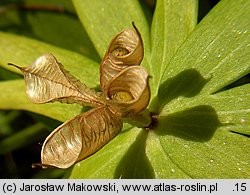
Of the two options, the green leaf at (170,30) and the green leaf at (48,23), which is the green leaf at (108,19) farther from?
the green leaf at (48,23)

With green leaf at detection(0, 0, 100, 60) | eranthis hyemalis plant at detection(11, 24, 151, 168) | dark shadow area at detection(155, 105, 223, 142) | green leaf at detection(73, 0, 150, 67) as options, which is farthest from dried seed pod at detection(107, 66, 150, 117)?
green leaf at detection(0, 0, 100, 60)

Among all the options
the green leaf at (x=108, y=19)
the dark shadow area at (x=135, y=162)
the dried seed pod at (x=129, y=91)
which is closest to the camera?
the dried seed pod at (x=129, y=91)

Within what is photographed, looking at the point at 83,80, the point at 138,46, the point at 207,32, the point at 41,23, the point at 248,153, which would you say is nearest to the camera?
the point at 138,46

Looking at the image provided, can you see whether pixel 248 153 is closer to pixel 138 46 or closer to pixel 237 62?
pixel 237 62

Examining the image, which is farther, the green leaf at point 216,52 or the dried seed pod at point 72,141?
the green leaf at point 216,52

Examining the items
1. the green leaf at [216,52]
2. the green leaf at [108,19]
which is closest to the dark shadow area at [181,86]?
the green leaf at [216,52]

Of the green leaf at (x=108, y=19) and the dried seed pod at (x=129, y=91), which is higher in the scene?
the green leaf at (x=108, y=19)
